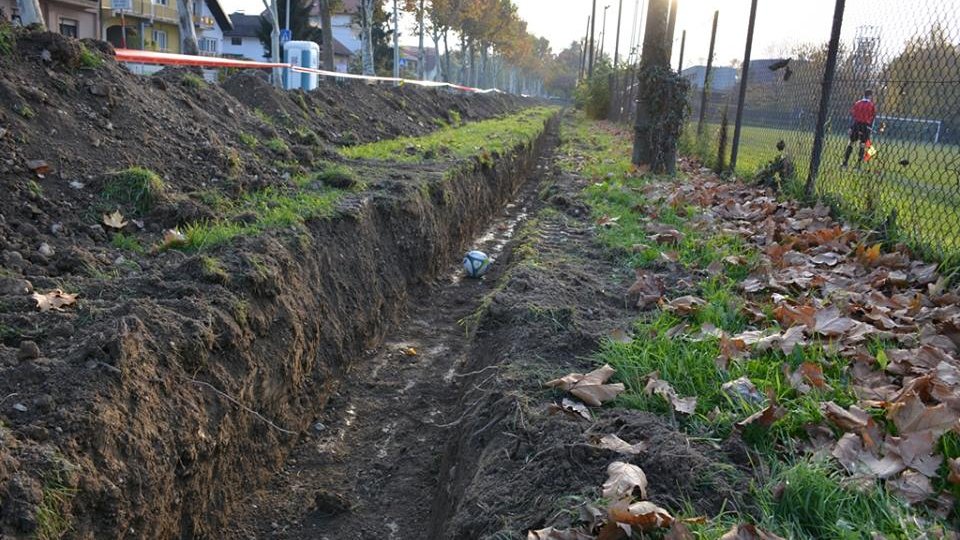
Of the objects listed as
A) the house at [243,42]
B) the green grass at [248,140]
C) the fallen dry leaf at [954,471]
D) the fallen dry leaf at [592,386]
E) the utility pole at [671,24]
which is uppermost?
the house at [243,42]

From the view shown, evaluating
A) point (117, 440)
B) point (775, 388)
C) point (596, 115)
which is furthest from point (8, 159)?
point (596, 115)

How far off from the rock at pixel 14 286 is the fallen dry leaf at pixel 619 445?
9.87 ft

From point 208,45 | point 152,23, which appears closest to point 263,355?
point 152,23

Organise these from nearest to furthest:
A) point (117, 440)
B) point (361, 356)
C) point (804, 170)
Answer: point (117, 440), point (361, 356), point (804, 170)

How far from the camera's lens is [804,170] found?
7.33 metres

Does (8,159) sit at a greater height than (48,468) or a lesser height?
greater

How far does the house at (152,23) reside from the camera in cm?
3709

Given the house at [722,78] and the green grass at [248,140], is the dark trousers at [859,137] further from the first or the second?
the house at [722,78]

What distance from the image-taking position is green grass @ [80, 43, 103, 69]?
6.44 metres

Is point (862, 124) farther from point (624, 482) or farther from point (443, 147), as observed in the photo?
point (443, 147)

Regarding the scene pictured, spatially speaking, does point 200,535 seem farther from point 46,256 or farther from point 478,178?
point 478,178

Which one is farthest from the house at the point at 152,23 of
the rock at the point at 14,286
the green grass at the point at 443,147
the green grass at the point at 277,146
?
the rock at the point at 14,286

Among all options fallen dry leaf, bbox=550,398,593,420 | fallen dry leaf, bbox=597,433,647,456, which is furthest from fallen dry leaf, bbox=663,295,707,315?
fallen dry leaf, bbox=597,433,647,456

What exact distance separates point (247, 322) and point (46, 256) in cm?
129
